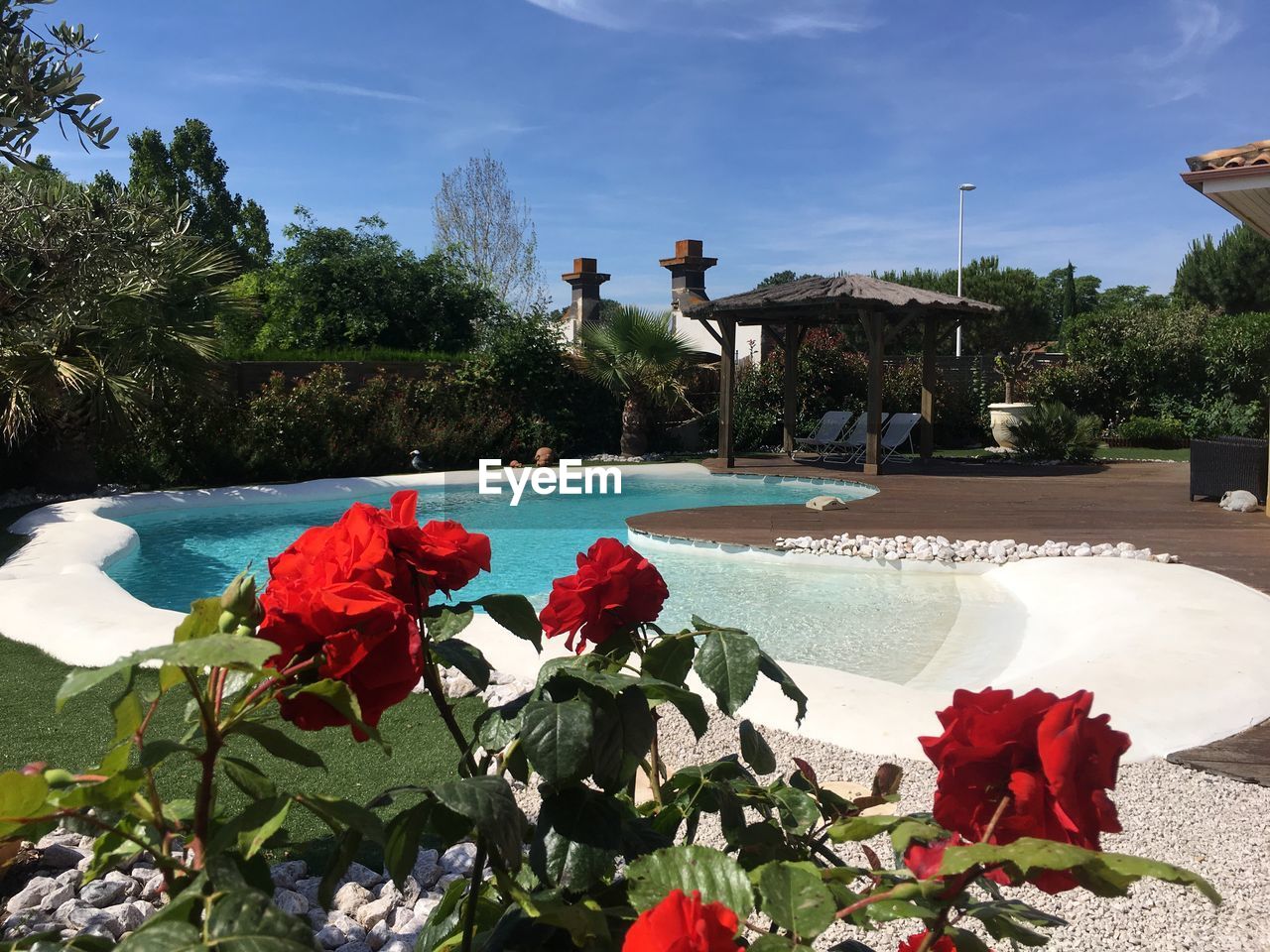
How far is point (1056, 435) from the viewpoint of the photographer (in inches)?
647

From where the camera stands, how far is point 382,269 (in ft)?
67.3

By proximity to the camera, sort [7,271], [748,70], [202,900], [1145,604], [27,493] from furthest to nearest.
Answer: [748,70] < [27,493] < [1145,604] < [7,271] < [202,900]

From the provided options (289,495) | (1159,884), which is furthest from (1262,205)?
(289,495)

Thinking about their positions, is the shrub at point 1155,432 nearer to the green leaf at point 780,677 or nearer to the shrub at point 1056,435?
the shrub at point 1056,435

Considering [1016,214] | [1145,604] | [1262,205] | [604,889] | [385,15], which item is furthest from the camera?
[1016,214]

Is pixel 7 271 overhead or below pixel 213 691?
overhead

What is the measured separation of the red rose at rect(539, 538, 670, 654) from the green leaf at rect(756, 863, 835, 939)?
447mm

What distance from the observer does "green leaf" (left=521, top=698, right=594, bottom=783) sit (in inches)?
33.9

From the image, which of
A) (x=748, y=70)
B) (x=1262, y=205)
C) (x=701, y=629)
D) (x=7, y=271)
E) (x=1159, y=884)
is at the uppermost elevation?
(x=748, y=70)

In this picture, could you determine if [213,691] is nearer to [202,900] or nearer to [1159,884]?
[202,900]

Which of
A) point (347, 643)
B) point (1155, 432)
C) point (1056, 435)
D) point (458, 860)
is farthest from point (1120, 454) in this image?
point (347, 643)

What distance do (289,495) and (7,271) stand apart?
10.0 m

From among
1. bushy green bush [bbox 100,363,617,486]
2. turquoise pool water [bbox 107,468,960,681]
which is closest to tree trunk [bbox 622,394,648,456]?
bushy green bush [bbox 100,363,617,486]

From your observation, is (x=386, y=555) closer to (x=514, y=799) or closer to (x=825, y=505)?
(x=514, y=799)
